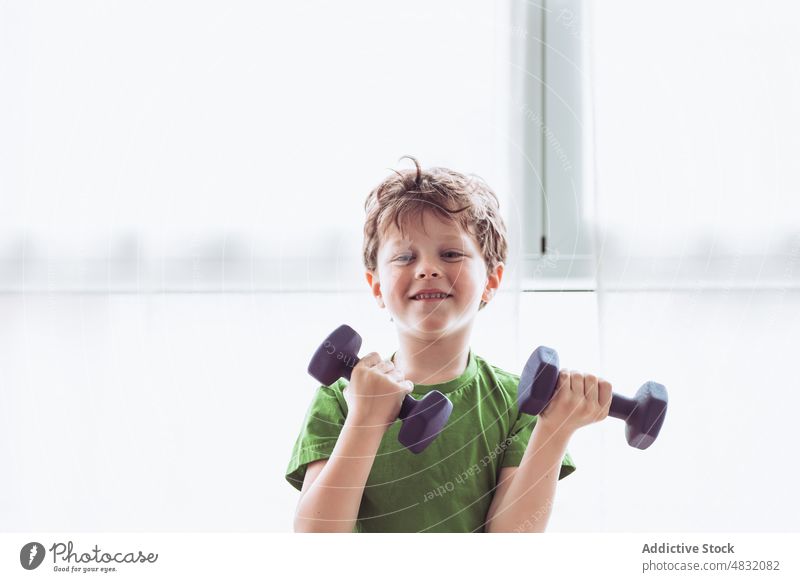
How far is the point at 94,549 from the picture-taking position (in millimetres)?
673

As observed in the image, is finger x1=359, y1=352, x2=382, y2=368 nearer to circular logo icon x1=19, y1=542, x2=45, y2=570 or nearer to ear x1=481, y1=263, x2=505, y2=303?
ear x1=481, y1=263, x2=505, y2=303

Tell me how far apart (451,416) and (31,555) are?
0.37 metres

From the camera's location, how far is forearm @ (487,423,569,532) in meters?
0.66

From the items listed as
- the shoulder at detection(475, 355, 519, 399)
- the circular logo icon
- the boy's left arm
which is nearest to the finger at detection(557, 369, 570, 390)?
the boy's left arm

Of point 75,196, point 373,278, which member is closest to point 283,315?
point 373,278

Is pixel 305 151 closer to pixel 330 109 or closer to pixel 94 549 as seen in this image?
pixel 330 109

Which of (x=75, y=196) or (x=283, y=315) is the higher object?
(x=75, y=196)

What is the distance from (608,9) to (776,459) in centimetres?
48

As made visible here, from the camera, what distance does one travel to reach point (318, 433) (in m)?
0.70

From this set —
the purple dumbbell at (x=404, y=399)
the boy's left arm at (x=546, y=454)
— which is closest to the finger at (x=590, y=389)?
the boy's left arm at (x=546, y=454)

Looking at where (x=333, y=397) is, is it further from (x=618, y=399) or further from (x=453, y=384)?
(x=618, y=399)

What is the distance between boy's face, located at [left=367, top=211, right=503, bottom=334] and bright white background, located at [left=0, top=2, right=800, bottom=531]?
119 millimetres

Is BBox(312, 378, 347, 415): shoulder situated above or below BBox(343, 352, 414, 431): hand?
below

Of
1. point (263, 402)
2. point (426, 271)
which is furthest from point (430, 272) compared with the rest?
point (263, 402)
